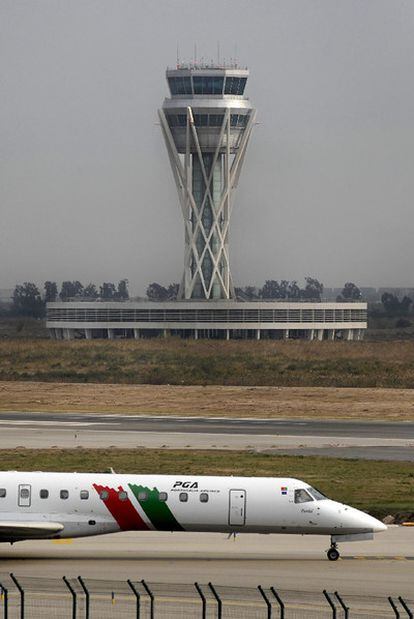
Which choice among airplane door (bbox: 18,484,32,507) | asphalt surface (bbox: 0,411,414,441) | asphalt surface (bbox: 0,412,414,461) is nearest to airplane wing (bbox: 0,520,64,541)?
airplane door (bbox: 18,484,32,507)

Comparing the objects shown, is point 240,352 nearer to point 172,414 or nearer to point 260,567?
point 172,414

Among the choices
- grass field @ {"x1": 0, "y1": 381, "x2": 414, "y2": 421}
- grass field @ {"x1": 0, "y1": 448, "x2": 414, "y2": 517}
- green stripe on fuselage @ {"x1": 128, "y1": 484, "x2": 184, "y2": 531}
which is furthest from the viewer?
grass field @ {"x1": 0, "y1": 381, "x2": 414, "y2": 421}

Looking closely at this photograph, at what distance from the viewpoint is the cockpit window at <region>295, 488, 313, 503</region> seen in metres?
44.1

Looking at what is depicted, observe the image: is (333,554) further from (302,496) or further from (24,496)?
(24,496)

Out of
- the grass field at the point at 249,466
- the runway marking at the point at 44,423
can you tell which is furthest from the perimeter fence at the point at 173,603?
the runway marking at the point at 44,423

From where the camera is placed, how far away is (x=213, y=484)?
43875 millimetres

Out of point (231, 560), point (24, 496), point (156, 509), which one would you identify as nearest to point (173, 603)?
point (156, 509)

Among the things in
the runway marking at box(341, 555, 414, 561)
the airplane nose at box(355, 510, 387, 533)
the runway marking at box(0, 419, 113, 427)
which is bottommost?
the runway marking at box(0, 419, 113, 427)

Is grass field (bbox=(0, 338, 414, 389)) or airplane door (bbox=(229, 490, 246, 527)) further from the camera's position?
grass field (bbox=(0, 338, 414, 389))

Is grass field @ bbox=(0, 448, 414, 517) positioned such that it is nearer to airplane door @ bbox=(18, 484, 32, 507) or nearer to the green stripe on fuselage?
the green stripe on fuselage

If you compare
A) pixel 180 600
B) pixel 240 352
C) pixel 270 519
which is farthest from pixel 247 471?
pixel 240 352

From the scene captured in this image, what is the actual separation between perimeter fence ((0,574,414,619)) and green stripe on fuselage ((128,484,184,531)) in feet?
14.7

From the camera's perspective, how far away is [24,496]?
43469 millimetres

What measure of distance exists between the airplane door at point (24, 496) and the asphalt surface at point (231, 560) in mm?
1860
